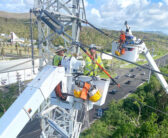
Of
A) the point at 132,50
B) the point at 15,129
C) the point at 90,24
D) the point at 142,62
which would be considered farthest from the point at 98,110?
the point at 142,62

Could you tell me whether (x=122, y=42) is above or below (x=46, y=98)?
above

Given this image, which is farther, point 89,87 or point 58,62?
point 58,62

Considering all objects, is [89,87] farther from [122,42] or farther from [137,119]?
[137,119]

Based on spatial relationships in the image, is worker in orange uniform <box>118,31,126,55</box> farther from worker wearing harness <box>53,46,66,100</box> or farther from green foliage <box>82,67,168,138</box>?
worker wearing harness <box>53,46,66,100</box>

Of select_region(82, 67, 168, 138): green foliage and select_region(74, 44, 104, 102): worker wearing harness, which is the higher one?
select_region(74, 44, 104, 102): worker wearing harness

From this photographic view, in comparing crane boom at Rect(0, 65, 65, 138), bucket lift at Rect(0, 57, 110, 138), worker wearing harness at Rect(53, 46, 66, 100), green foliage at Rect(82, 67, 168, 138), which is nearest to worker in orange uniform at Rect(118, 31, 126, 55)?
green foliage at Rect(82, 67, 168, 138)

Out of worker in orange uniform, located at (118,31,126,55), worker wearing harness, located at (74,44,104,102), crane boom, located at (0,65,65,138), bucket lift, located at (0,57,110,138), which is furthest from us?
worker in orange uniform, located at (118,31,126,55)

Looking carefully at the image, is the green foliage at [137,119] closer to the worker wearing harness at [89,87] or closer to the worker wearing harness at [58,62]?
the worker wearing harness at [89,87]

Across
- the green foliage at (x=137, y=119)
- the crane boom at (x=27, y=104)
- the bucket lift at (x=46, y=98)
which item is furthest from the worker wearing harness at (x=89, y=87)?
the green foliage at (x=137, y=119)

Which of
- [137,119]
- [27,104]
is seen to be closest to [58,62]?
[27,104]

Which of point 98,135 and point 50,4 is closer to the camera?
point 50,4

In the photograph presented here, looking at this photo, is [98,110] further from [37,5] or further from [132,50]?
[37,5]

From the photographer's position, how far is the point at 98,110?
2131 cm

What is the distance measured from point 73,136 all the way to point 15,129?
442 cm
